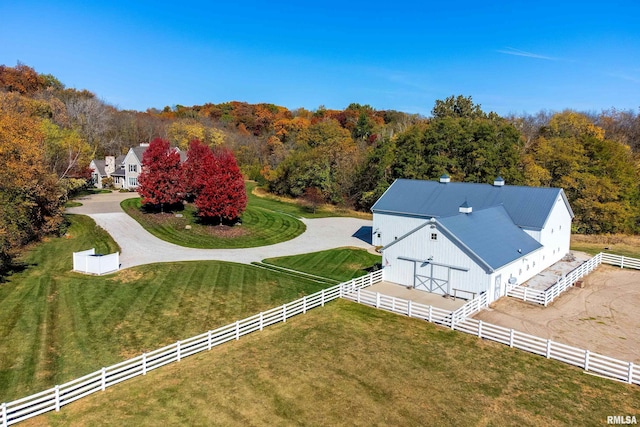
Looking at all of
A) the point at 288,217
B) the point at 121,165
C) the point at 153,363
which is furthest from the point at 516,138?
the point at 121,165

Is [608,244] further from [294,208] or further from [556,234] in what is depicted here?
[294,208]

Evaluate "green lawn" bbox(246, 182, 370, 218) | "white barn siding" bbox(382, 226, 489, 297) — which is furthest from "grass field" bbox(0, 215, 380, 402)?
"green lawn" bbox(246, 182, 370, 218)

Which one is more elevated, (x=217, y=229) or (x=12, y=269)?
(x=217, y=229)

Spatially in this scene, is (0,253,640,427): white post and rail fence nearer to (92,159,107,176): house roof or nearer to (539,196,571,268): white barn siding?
(539,196,571,268): white barn siding

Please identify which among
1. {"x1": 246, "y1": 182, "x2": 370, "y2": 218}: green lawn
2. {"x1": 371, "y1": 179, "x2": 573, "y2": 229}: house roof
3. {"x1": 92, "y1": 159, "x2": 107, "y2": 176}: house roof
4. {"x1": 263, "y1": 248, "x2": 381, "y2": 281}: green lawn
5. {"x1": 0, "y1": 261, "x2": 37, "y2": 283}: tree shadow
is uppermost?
{"x1": 92, "y1": 159, "x2": 107, "y2": 176}: house roof

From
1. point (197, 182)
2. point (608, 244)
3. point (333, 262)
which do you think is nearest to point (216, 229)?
point (197, 182)

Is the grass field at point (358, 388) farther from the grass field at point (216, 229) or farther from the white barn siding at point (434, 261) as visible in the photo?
the grass field at point (216, 229)

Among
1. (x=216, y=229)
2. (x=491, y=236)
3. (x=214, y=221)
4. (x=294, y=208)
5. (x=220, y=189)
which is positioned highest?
(x=220, y=189)
